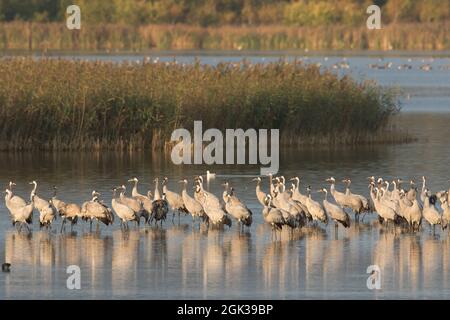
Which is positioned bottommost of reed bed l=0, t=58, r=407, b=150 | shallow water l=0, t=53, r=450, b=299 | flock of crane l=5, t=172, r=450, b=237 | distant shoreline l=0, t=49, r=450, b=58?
shallow water l=0, t=53, r=450, b=299

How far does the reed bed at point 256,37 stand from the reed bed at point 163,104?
29.6 meters

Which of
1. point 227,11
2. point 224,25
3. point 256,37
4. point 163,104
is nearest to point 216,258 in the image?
point 163,104

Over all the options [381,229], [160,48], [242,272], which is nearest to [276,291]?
[242,272]

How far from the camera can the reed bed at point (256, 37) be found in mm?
60656

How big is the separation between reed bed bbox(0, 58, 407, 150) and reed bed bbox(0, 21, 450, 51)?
29616 millimetres

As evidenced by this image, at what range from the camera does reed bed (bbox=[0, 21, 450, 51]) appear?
6066 centimetres

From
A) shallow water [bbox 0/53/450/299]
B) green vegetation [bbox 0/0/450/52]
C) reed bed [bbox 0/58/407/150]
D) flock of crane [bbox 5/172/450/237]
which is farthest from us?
green vegetation [bbox 0/0/450/52]

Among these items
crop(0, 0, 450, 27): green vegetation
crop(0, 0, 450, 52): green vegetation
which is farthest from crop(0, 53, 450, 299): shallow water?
crop(0, 0, 450, 27): green vegetation

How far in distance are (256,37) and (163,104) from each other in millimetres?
34829

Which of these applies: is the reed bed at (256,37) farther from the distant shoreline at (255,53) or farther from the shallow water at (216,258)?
the shallow water at (216,258)

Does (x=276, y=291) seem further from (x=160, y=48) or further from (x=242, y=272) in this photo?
(x=160, y=48)

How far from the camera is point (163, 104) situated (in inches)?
1122

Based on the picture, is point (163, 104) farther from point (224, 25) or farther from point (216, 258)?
point (224, 25)

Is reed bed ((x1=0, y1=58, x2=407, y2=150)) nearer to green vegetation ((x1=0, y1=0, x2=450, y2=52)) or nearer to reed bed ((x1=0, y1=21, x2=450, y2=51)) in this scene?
green vegetation ((x1=0, y1=0, x2=450, y2=52))
